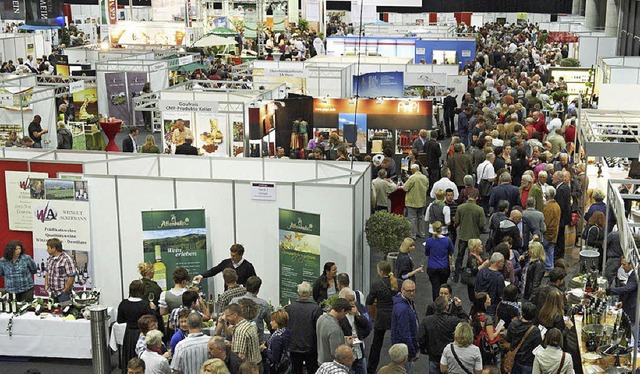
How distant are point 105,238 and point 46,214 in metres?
0.65

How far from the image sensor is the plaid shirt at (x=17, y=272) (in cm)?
822

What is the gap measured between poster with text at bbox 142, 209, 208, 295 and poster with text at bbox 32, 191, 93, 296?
2.44ft

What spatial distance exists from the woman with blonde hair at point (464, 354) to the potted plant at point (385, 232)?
2482mm

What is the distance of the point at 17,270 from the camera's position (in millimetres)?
8227

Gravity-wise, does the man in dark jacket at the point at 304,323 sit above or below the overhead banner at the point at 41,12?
below

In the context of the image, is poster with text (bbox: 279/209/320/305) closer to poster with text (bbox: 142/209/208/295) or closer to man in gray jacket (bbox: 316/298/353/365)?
poster with text (bbox: 142/209/208/295)

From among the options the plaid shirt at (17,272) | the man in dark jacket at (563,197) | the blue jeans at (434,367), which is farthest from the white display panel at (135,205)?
the man in dark jacket at (563,197)

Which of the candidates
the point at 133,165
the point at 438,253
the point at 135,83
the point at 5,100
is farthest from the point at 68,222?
the point at 135,83

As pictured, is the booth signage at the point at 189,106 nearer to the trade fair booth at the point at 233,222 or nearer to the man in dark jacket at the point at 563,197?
the trade fair booth at the point at 233,222

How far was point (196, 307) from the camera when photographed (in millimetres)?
7055

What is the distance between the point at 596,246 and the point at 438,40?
17.4 metres

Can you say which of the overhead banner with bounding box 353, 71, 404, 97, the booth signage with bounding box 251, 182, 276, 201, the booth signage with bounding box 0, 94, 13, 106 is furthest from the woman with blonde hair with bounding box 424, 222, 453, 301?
the booth signage with bounding box 0, 94, 13, 106

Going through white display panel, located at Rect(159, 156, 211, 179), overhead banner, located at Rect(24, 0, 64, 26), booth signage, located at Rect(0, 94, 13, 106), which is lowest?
white display panel, located at Rect(159, 156, 211, 179)

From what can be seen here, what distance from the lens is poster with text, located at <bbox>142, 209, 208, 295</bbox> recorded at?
837 cm
